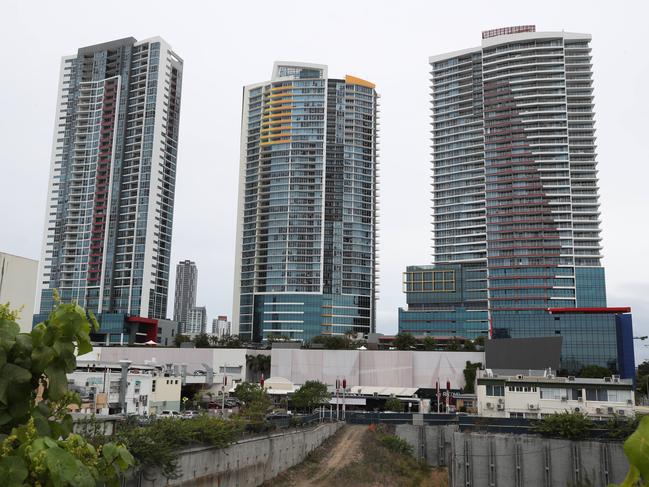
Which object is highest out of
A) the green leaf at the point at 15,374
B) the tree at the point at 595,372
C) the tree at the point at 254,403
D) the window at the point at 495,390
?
the green leaf at the point at 15,374

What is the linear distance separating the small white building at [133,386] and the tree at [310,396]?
20424mm

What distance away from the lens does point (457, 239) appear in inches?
7825

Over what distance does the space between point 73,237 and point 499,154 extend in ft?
444

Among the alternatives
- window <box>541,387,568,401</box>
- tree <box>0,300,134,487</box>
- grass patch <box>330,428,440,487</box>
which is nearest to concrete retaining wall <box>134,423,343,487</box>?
grass patch <box>330,428,440,487</box>

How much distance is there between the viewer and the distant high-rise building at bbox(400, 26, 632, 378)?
178750 mm

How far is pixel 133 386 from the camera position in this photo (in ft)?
241

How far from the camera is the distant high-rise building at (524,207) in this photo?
178750 millimetres

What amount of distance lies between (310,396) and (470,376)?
4135 centimetres

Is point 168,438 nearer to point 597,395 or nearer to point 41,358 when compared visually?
point 41,358

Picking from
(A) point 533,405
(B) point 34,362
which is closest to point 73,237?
(A) point 533,405

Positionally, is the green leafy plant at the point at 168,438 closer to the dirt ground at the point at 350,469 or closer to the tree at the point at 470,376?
the dirt ground at the point at 350,469

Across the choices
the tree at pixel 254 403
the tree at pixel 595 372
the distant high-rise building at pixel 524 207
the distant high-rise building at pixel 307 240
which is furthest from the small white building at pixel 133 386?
the distant high-rise building at pixel 524 207

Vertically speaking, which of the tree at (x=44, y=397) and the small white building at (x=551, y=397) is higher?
the tree at (x=44, y=397)

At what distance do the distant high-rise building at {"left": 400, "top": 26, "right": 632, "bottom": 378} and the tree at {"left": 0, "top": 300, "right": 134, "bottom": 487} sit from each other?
172849 mm
